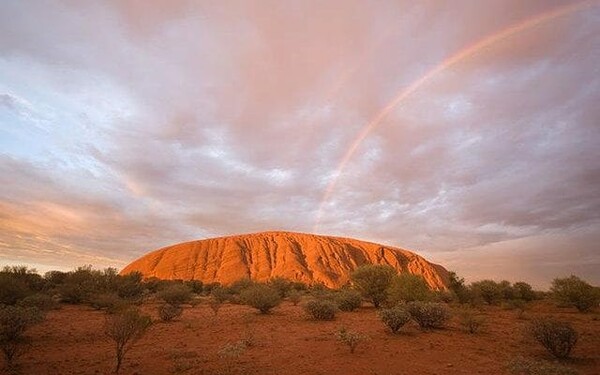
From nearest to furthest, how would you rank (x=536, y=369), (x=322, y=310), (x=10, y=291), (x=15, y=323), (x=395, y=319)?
(x=536, y=369) → (x=15, y=323) → (x=395, y=319) → (x=322, y=310) → (x=10, y=291)

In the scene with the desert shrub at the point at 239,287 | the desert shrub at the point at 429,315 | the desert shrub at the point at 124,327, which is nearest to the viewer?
the desert shrub at the point at 124,327

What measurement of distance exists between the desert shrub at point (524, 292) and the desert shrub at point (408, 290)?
18.3m

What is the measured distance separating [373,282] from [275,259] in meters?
62.0

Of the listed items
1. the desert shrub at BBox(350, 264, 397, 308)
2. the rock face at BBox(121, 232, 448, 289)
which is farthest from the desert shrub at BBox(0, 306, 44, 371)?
the rock face at BBox(121, 232, 448, 289)

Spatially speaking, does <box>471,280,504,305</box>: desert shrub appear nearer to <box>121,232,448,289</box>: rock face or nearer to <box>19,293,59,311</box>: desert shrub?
<box>19,293,59,311</box>: desert shrub

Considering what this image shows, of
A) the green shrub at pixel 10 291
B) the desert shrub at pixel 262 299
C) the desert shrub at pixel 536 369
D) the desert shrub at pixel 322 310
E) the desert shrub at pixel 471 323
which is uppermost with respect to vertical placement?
the green shrub at pixel 10 291

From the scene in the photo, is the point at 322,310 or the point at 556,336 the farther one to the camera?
the point at 322,310

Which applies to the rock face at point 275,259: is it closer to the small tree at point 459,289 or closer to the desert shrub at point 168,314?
the small tree at point 459,289

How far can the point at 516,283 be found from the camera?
42750 millimetres

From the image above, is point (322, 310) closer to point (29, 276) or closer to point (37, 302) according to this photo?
point (37, 302)

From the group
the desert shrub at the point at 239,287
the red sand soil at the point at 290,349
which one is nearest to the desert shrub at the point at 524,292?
the red sand soil at the point at 290,349

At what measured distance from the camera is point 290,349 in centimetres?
1540

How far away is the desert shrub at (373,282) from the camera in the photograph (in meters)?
30.4

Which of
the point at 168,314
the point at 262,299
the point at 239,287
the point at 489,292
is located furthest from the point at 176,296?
the point at 489,292
